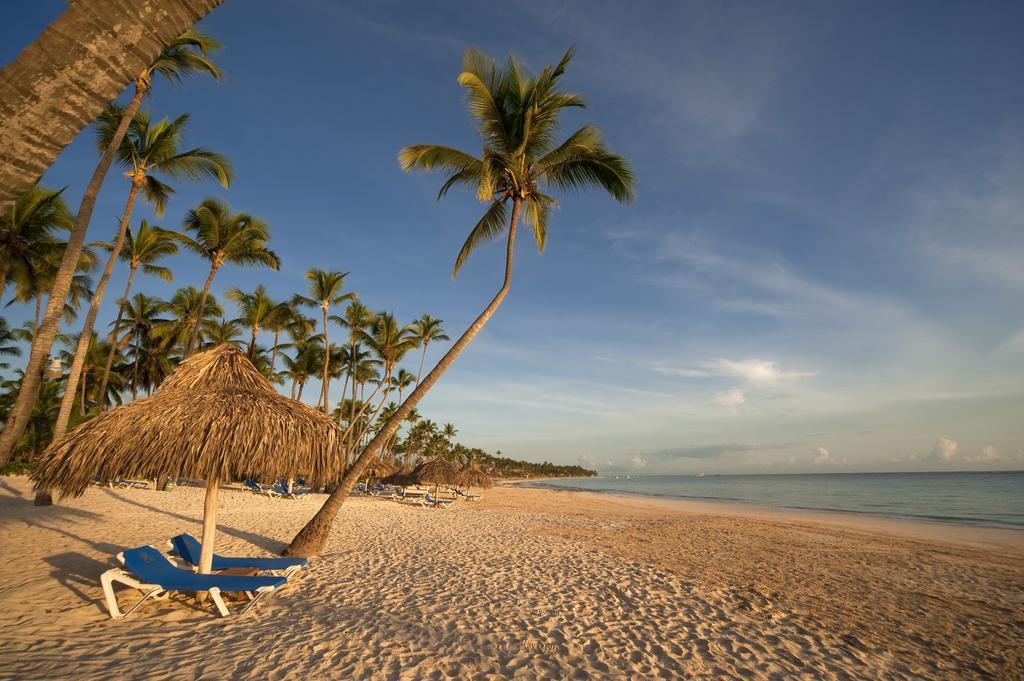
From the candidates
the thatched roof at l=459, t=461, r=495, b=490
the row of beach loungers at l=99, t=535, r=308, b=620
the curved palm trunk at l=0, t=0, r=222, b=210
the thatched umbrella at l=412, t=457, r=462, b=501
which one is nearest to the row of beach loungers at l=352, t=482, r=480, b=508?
the thatched umbrella at l=412, t=457, r=462, b=501

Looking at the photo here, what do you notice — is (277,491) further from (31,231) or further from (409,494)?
(31,231)

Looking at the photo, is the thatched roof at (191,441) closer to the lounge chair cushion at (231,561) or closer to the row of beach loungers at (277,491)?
the lounge chair cushion at (231,561)

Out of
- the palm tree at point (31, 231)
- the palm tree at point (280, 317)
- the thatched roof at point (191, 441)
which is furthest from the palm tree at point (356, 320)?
the thatched roof at point (191, 441)

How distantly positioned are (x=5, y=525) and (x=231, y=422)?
814 centimetres

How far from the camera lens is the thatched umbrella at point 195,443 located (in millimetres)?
5309

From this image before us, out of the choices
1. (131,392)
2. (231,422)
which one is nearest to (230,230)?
(231,422)

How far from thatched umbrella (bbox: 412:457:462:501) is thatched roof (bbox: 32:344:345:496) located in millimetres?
14458

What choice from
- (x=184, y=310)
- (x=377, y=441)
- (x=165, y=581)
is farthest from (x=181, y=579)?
(x=184, y=310)

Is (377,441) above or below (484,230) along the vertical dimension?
below

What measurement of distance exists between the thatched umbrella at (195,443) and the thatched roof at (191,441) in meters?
0.01

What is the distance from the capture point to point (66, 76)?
5.32 ft

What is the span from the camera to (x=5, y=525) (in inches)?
357

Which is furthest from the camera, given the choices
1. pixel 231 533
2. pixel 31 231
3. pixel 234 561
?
pixel 31 231

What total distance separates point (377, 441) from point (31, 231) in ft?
50.9
